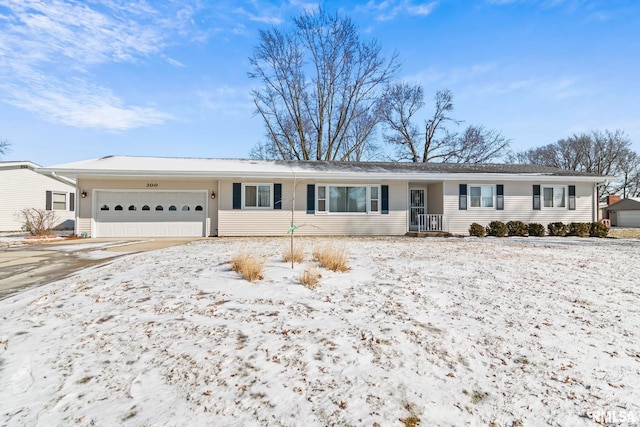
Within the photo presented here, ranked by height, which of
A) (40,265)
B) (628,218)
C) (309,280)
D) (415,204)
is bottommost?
(40,265)

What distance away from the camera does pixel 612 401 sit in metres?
2.19

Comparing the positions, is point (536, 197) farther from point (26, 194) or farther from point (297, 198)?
point (26, 194)

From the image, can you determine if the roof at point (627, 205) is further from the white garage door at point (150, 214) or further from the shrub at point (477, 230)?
the white garage door at point (150, 214)

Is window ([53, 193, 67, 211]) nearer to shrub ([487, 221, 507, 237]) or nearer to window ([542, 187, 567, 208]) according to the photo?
shrub ([487, 221, 507, 237])

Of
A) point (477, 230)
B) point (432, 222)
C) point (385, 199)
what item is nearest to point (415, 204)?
point (432, 222)

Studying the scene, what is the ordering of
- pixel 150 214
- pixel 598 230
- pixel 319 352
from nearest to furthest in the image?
pixel 319 352 → pixel 150 214 → pixel 598 230

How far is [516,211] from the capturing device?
47.1 ft

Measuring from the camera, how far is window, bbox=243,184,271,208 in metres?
13.3

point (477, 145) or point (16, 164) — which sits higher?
point (477, 145)

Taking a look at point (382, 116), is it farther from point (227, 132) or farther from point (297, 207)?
point (297, 207)

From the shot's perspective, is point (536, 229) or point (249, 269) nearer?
point (249, 269)

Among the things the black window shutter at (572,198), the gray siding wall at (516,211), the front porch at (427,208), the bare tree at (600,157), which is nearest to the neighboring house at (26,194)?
the front porch at (427,208)

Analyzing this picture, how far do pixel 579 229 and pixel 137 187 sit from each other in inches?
752

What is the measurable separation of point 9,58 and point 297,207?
11126 mm
